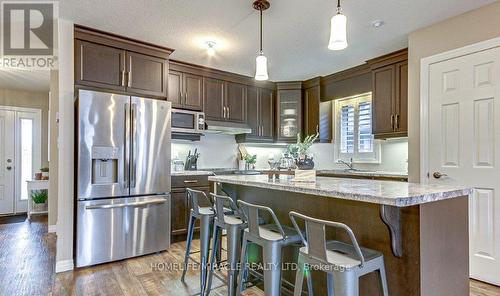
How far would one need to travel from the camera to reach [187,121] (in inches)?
160

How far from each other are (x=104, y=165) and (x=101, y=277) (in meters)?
1.08

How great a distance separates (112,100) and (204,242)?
1793 mm

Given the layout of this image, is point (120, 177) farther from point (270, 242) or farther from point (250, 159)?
point (250, 159)

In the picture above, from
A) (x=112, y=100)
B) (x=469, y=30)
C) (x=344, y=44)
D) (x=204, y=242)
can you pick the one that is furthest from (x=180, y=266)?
(x=469, y=30)

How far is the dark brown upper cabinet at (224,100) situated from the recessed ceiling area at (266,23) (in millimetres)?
582

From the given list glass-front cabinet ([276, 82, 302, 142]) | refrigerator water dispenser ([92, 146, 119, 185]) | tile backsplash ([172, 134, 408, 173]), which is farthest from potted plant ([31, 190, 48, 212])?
glass-front cabinet ([276, 82, 302, 142])

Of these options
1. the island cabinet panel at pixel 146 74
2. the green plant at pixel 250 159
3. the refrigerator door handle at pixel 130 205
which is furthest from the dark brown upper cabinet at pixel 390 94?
the refrigerator door handle at pixel 130 205

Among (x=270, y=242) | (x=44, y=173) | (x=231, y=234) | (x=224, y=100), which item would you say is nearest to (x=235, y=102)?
(x=224, y=100)

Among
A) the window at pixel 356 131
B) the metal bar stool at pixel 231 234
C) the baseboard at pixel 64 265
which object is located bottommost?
the baseboard at pixel 64 265

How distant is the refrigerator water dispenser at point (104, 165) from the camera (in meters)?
2.93

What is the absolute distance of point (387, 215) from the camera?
1.50 metres

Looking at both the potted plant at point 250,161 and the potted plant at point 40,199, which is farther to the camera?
the potted plant at point 40,199

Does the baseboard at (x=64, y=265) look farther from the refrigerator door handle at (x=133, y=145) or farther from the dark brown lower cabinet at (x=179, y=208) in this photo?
the dark brown lower cabinet at (x=179, y=208)

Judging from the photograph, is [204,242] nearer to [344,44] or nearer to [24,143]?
[344,44]
